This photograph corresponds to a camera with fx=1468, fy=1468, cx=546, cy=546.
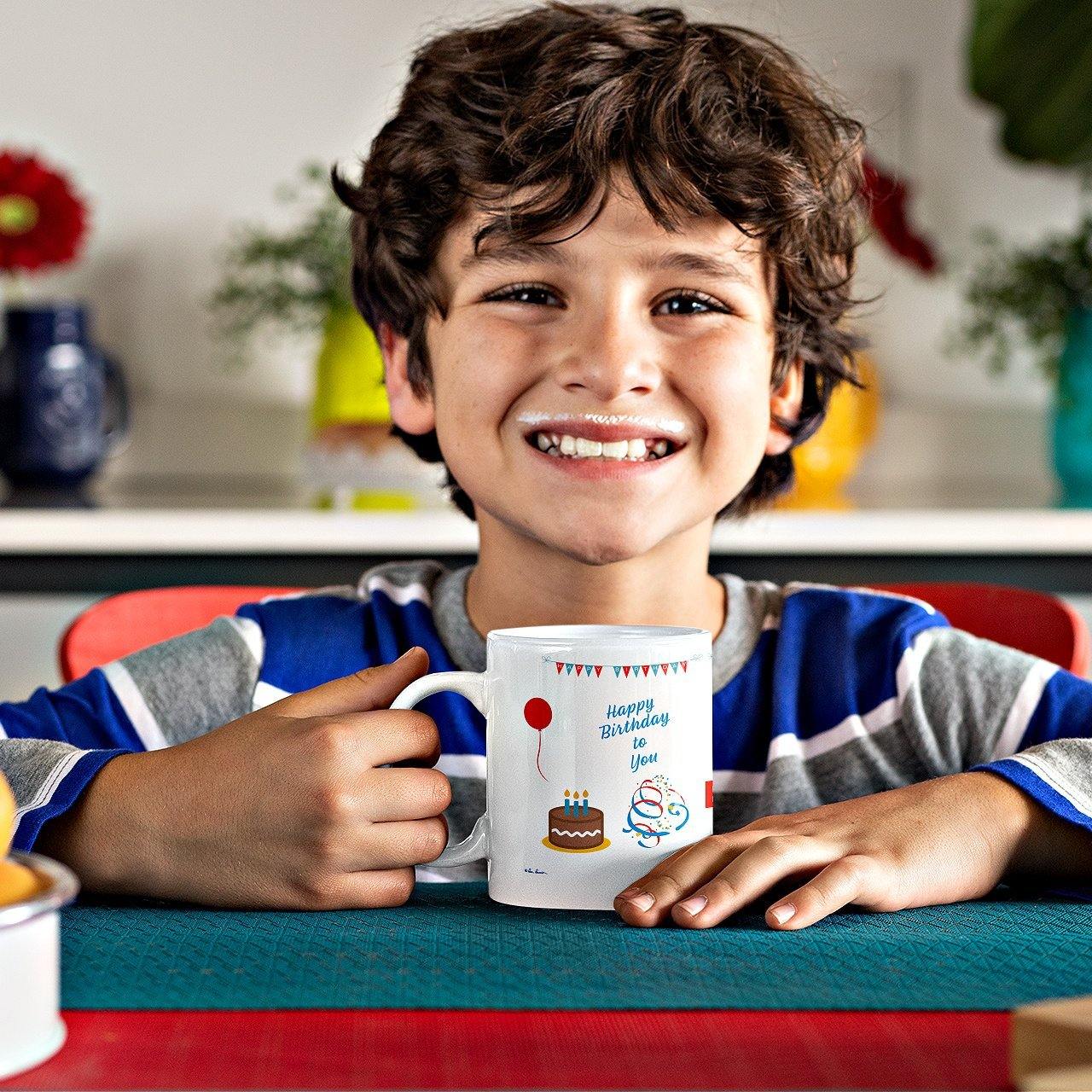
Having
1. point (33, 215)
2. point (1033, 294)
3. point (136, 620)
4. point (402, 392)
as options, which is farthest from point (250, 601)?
point (1033, 294)

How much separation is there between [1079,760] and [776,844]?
0.22 meters

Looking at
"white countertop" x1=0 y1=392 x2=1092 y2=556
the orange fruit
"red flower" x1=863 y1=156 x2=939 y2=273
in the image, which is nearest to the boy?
the orange fruit

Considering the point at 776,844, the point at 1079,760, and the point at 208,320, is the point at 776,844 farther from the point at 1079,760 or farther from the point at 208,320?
the point at 208,320

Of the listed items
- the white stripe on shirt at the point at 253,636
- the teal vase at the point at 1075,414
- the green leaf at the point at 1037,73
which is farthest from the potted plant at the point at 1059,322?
the white stripe on shirt at the point at 253,636

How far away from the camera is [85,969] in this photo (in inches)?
20.3

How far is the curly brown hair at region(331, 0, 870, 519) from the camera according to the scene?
34.7 inches

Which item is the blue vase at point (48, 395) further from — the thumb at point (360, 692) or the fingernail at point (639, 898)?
the fingernail at point (639, 898)

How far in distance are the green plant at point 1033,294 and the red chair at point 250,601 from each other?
0.98 m

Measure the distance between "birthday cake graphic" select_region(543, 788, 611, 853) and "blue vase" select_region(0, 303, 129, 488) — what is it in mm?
1457

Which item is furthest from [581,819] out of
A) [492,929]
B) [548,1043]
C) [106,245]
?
[106,245]

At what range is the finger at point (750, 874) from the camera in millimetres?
586

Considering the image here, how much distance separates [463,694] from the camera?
646mm

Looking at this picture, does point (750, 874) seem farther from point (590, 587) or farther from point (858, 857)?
point (590, 587)

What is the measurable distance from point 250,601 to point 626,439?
0.36m
